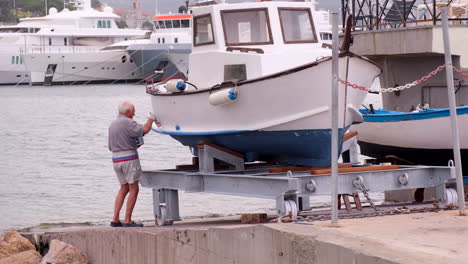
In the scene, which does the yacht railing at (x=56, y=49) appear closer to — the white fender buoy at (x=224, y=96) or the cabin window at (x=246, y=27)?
the cabin window at (x=246, y=27)

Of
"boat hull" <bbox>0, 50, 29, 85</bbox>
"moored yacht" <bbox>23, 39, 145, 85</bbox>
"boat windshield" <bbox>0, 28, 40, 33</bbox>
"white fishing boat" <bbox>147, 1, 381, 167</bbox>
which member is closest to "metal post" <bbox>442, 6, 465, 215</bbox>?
"white fishing boat" <bbox>147, 1, 381, 167</bbox>

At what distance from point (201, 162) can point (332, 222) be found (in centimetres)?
426

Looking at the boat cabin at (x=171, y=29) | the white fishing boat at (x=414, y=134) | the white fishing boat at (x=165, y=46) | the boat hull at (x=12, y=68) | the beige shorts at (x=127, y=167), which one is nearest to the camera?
the beige shorts at (x=127, y=167)

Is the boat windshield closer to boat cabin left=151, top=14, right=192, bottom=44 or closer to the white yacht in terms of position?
the white yacht

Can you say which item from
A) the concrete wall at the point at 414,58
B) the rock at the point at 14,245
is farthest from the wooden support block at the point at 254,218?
the concrete wall at the point at 414,58

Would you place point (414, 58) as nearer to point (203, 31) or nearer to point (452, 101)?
point (203, 31)

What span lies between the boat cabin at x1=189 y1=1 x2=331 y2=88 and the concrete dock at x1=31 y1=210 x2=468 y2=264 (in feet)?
11.2

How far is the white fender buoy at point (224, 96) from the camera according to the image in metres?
13.8

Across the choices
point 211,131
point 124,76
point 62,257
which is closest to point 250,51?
point 211,131

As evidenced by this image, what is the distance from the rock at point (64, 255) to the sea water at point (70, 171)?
590 cm

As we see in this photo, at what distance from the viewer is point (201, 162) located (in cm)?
1423

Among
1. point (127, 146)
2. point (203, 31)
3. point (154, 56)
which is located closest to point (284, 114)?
point (127, 146)

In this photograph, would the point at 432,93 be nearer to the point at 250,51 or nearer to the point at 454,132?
the point at 250,51

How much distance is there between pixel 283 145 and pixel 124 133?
7.87 ft
